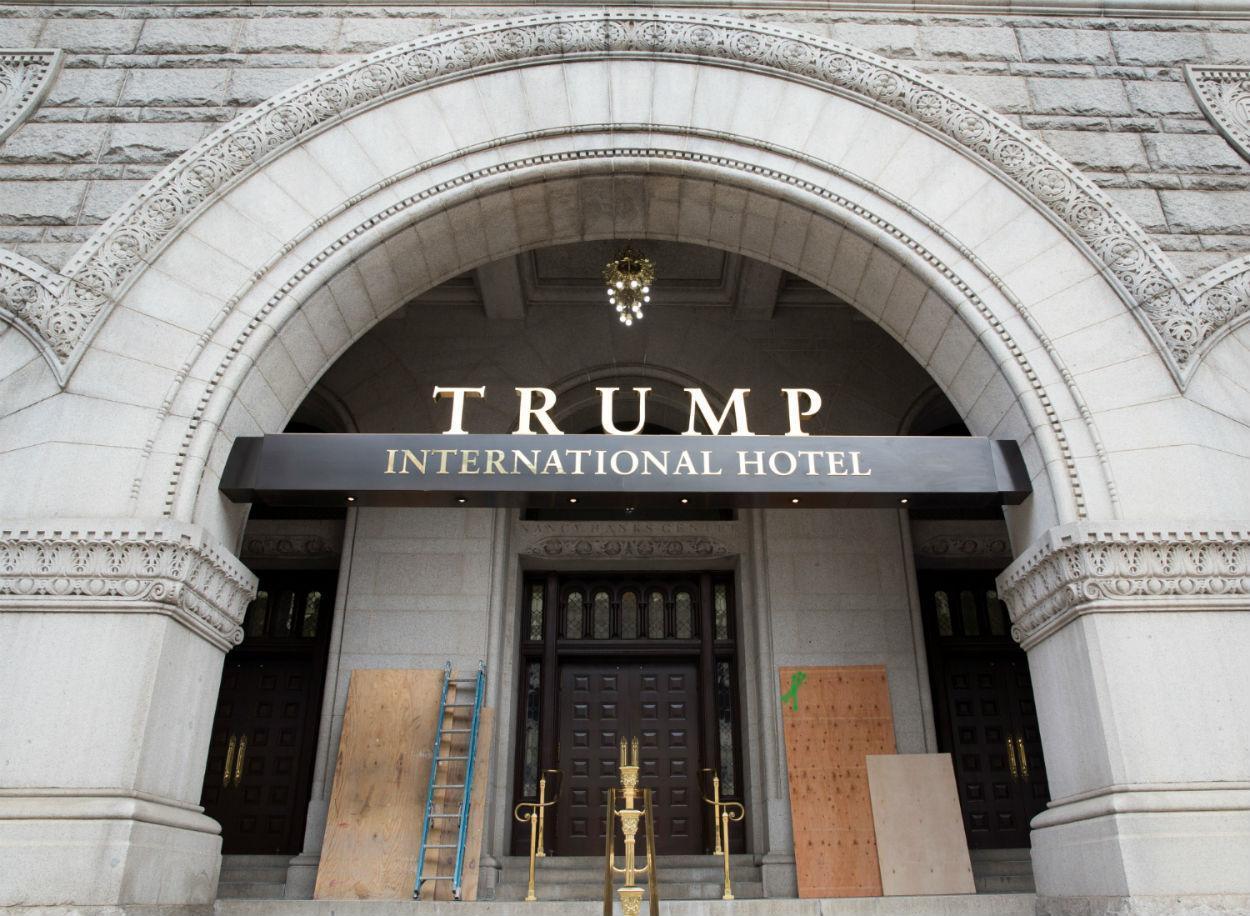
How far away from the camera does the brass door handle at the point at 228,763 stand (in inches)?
404

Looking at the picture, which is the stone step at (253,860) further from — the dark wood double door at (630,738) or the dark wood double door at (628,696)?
the dark wood double door at (630,738)

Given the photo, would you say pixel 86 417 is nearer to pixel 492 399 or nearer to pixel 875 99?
pixel 492 399

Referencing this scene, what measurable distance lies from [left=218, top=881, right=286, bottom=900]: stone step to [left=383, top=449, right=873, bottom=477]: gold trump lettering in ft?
16.7

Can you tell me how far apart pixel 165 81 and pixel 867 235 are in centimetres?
609

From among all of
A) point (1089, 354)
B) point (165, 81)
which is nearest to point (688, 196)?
point (1089, 354)

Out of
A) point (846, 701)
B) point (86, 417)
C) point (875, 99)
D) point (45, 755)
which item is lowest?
point (45, 755)

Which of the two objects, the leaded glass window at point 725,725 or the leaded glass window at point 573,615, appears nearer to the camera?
the leaded glass window at point 725,725

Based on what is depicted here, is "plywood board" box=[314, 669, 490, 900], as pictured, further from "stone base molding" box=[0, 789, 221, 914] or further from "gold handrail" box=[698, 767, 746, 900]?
"stone base molding" box=[0, 789, 221, 914]

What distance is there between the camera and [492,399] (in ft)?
37.4

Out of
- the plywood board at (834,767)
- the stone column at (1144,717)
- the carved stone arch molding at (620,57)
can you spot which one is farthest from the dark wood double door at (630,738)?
the carved stone arch molding at (620,57)

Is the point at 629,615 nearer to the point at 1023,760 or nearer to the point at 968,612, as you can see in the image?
the point at 968,612

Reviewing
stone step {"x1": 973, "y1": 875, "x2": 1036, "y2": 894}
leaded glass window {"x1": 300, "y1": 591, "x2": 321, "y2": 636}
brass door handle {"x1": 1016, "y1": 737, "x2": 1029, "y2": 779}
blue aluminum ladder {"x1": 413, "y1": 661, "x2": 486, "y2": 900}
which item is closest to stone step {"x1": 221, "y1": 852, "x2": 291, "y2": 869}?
blue aluminum ladder {"x1": 413, "y1": 661, "x2": 486, "y2": 900}

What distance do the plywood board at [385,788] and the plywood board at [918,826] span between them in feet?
13.0

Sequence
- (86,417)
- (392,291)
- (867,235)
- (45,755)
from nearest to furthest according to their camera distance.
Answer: (45,755), (86,417), (867,235), (392,291)
